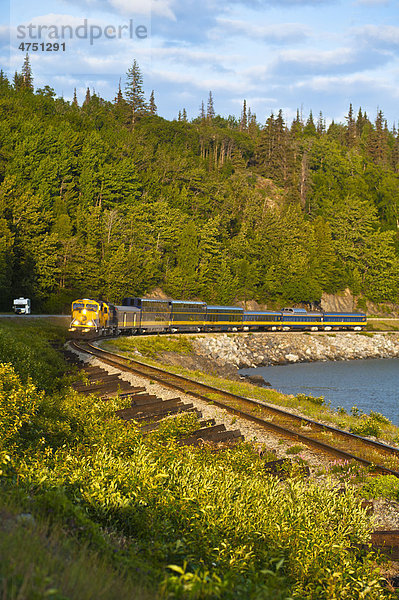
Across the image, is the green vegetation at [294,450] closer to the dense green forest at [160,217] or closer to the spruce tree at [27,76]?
the dense green forest at [160,217]

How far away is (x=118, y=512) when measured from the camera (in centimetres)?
724

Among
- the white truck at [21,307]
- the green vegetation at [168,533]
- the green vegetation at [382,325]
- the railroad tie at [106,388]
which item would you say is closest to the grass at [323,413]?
the railroad tie at [106,388]

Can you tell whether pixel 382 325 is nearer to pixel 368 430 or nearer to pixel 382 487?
pixel 368 430

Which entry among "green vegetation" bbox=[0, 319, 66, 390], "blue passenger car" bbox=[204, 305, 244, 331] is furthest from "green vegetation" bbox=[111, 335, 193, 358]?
"green vegetation" bbox=[0, 319, 66, 390]

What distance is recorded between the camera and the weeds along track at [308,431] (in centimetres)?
1352

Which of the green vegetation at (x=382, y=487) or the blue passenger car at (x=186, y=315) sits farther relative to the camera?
the blue passenger car at (x=186, y=315)

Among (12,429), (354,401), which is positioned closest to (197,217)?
(354,401)

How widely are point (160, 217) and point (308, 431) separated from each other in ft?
271

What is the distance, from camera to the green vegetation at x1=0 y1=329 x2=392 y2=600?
4.55 m

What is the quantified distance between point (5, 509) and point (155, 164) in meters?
124

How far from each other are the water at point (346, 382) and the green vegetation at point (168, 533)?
77.4 ft

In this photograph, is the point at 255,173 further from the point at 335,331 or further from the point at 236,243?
the point at 335,331

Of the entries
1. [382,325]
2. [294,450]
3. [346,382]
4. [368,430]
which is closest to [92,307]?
[346,382]

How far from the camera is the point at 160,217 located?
95.6 meters
